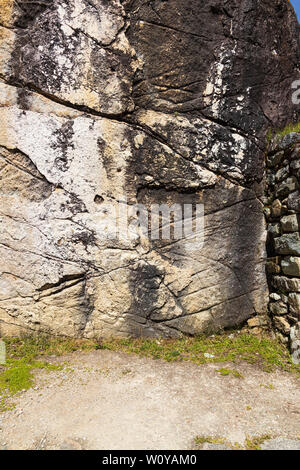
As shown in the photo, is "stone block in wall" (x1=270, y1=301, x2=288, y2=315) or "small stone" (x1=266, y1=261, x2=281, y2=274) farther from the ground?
"small stone" (x1=266, y1=261, x2=281, y2=274)

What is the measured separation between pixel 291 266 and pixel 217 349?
1996 millimetres

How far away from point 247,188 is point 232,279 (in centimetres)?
184

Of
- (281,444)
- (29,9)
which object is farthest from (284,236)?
(29,9)

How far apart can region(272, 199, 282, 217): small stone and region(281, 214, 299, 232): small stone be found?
0.63 feet

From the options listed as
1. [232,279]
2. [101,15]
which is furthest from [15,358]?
[101,15]

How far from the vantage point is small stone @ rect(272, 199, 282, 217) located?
5127 millimetres

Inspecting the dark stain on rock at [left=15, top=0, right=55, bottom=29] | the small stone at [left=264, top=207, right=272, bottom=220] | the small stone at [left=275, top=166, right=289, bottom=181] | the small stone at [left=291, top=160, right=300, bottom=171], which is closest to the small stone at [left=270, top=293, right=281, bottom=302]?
the small stone at [left=264, top=207, right=272, bottom=220]

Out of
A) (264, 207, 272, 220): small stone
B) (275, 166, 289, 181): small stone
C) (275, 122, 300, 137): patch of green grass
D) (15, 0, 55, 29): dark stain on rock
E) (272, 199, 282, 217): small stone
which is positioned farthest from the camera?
(264, 207, 272, 220): small stone

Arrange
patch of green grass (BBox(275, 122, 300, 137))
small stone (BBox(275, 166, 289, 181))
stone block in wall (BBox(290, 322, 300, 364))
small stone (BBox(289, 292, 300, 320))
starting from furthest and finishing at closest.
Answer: patch of green grass (BBox(275, 122, 300, 137)) < small stone (BBox(275, 166, 289, 181)) < small stone (BBox(289, 292, 300, 320)) < stone block in wall (BBox(290, 322, 300, 364))

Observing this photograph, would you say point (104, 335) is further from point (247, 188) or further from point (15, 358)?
point (247, 188)

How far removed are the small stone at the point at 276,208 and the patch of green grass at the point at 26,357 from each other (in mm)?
4206

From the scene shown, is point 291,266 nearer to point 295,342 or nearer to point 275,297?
point 275,297

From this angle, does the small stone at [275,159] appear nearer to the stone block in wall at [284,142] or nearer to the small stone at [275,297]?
the stone block in wall at [284,142]

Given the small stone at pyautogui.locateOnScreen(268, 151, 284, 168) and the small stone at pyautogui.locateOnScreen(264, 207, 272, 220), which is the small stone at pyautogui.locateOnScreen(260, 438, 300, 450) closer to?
the small stone at pyautogui.locateOnScreen(264, 207, 272, 220)
